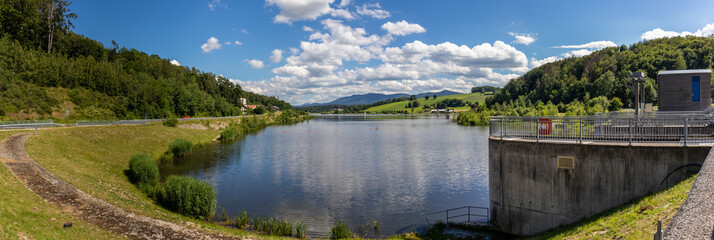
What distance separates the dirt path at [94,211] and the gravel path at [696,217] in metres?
15.8

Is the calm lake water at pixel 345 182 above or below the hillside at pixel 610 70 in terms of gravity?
below

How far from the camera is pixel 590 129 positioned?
17188 millimetres

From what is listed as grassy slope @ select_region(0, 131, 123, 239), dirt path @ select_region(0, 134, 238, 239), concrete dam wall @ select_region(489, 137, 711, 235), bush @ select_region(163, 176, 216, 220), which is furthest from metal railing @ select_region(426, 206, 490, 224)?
grassy slope @ select_region(0, 131, 123, 239)

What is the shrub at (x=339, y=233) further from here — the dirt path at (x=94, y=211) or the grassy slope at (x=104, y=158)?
the dirt path at (x=94, y=211)

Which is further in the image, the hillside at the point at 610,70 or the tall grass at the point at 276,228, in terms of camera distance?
the hillside at the point at 610,70

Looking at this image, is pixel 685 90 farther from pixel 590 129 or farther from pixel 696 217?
pixel 696 217

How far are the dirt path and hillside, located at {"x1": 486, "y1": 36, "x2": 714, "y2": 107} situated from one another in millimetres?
92806

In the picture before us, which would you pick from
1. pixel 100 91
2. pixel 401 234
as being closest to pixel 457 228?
pixel 401 234

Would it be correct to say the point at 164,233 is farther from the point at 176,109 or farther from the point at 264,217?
the point at 176,109

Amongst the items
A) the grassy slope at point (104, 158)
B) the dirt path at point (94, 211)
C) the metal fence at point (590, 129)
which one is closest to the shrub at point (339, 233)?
the grassy slope at point (104, 158)

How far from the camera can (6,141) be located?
2959cm

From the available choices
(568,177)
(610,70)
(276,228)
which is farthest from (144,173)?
(610,70)

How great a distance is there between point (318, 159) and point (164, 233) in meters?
30.1

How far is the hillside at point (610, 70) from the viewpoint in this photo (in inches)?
3957
